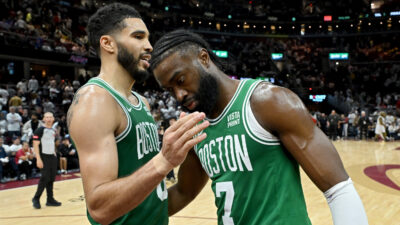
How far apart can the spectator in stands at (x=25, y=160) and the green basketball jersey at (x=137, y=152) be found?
8126 mm

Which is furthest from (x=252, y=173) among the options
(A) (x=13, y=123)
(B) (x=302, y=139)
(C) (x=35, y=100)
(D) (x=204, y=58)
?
(C) (x=35, y=100)

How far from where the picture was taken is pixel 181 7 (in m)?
33.6

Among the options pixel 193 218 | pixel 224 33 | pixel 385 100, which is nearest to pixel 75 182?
pixel 193 218

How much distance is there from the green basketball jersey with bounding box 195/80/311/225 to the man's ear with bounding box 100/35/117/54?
0.77 m

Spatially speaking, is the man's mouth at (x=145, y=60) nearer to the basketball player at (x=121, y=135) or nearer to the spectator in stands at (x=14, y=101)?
the basketball player at (x=121, y=135)

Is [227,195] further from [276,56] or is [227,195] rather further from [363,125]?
[276,56]

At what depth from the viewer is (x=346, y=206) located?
Result: 143 cm

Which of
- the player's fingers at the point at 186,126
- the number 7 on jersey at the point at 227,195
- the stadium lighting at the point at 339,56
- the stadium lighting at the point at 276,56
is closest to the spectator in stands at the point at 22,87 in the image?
the number 7 on jersey at the point at 227,195

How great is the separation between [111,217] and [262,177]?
70 centimetres

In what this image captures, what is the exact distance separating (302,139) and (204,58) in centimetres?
65

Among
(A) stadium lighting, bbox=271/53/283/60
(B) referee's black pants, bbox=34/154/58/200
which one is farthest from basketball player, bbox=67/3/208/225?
(A) stadium lighting, bbox=271/53/283/60

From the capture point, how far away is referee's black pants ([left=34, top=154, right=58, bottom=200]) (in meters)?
6.63

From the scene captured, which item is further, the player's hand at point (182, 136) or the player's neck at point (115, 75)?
the player's neck at point (115, 75)

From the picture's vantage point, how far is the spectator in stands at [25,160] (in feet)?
29.7
